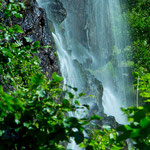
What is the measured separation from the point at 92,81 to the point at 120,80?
7.14 meters

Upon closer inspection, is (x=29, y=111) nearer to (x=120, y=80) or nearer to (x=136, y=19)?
(x=136, y=19)

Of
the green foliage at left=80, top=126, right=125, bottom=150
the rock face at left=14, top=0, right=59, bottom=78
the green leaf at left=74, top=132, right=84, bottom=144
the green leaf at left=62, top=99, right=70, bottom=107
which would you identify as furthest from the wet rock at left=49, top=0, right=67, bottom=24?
the green leaf at left=74, top=132, right=84, bottom=144

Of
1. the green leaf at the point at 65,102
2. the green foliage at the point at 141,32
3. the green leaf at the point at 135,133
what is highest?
the green foliage at the point at 141,32

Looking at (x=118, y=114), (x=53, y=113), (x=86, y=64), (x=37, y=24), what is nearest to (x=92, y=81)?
(x=118, y=114)

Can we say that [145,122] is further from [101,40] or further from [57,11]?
[101,40]

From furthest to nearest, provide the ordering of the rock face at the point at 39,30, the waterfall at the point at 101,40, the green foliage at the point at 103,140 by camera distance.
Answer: the waterfall at the point at 101,40 → the rock face at the point at 39,30 → the green foliage at the point at 103,140

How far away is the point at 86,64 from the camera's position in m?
19.9

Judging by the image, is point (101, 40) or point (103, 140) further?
point (101, 40)

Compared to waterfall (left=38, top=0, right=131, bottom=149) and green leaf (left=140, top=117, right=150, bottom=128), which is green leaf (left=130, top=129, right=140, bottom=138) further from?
waterfall (left=38, top=0, right=131, bottom=149)

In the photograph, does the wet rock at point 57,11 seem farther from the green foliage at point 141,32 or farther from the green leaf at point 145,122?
the green leaf at point 145,122

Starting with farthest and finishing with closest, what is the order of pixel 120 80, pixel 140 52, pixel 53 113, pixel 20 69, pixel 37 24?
pixel 120 80, pixel 140 52, pixel 37 24, pixel 20 69, pixel 53 113

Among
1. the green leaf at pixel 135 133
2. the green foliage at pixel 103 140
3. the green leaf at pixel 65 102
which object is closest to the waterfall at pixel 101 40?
the green foliage at pixel 103 140

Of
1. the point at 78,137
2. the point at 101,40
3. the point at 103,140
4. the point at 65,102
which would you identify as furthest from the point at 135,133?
the point at 101,40

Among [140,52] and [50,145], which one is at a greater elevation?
[140,52]
